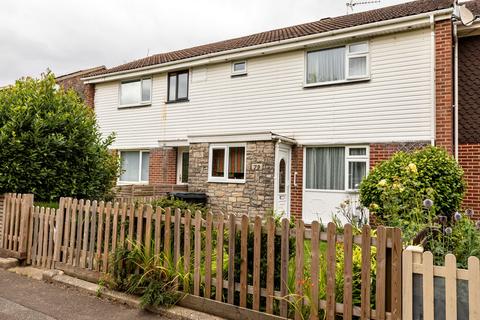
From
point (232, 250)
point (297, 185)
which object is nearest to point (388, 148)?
point (297, 185)

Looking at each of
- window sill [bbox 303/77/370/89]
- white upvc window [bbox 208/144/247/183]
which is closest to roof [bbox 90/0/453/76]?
window sill [bbox 303/77/370/89]

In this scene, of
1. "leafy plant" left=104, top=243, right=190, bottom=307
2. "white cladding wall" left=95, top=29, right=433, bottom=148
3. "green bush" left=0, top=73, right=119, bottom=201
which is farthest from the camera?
"white cladding wall" left=95, top=29, right=433, bottom=148

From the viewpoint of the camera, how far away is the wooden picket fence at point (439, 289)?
8.95 ft

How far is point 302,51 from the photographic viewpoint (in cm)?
1091

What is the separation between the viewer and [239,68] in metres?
12.3

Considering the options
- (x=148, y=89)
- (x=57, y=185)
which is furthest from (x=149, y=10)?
(x=57, y=185)

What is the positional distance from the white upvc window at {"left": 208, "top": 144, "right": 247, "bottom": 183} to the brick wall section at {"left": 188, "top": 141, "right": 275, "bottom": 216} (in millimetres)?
167

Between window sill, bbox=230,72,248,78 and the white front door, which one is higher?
window sill, bbox=230,72,248,78

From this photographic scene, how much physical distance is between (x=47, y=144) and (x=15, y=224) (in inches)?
61.6

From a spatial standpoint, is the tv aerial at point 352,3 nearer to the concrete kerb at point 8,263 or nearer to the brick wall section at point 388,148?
the brick wall section at point 388,148

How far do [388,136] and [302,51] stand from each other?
375 centimetres

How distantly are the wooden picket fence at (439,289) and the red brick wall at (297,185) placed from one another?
7540 millimetres

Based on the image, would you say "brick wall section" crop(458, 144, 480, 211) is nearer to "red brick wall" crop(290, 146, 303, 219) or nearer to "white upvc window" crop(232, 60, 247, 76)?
"red brick wall" crop(290, 146, 303, 219)

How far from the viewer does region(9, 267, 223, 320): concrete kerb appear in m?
3.95
